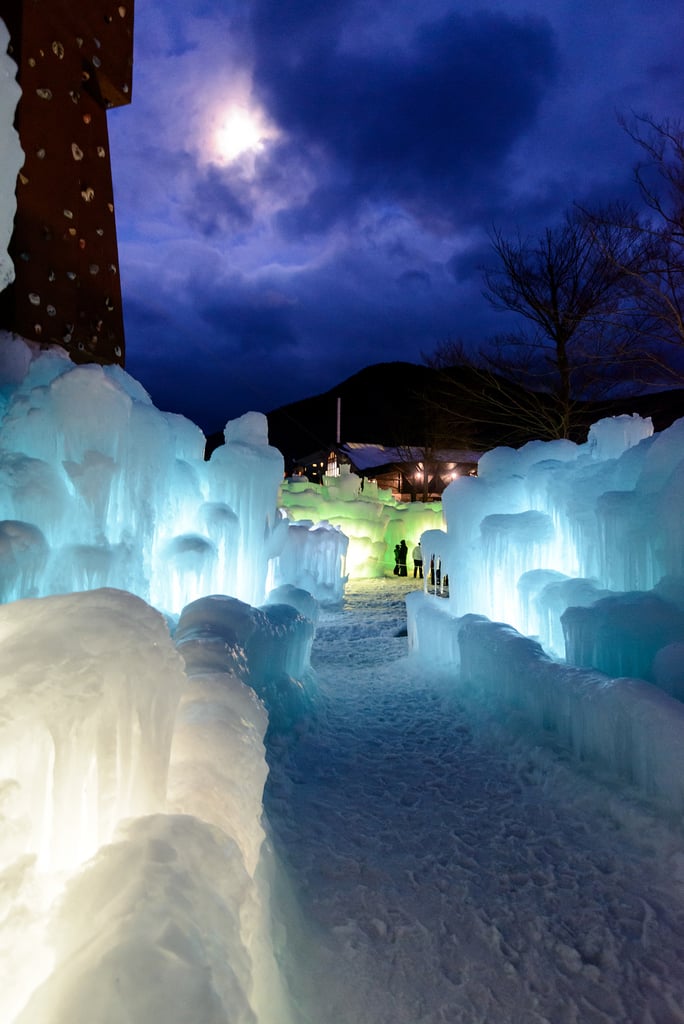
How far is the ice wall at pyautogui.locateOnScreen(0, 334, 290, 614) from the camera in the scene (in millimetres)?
5090

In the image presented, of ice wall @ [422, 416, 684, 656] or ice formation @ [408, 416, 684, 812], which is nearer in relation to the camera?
ice formation @ [408, 416, 684, 812]

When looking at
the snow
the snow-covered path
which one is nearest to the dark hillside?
the snow

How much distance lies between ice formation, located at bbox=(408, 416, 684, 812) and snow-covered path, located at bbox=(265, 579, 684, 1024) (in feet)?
1.39

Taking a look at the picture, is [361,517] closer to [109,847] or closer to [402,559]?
[402,559]

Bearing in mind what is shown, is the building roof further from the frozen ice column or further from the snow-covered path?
the snow-covered path

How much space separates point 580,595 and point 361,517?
1301 cm

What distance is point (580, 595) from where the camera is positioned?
18.6 ft

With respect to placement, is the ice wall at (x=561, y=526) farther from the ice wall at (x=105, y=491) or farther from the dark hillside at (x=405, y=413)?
the dark hillside at (x=405, y=413)

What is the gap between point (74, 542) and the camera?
17.6 feet

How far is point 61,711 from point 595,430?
7.06 metres

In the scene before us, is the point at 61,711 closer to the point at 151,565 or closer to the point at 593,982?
the point at 593,982

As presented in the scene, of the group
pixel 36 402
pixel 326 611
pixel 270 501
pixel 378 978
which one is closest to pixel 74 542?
pixel 36 402

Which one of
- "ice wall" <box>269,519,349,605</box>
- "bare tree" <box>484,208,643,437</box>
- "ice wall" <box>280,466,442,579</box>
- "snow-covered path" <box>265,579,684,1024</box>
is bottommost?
"snow-covered path" <box>265,579,684,1024</box>

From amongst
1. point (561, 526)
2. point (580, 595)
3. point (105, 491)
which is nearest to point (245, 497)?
point (105, 491)
